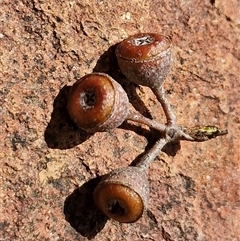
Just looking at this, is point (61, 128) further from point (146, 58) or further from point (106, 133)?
point (146, 58)

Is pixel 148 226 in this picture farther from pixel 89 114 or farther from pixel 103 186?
pixel 89 114

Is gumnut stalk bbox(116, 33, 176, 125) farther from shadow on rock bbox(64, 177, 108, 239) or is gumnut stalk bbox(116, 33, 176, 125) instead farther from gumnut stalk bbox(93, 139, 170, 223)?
shadow on rock bbox(64, 177, 108, 239)

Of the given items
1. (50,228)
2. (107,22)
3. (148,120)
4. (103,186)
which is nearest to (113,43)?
(107,22)

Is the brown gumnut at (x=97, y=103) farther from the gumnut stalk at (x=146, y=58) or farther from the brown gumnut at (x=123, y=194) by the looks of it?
the brown gumnut at (x=123, y=194)

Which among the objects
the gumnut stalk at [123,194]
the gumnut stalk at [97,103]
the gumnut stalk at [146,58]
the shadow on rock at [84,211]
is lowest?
the shadow on rock at [84,211]

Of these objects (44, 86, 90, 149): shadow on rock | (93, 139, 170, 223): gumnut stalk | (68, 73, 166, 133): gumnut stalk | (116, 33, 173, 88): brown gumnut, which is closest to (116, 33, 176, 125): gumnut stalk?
(116, 33, 173, 88): brown gumnut

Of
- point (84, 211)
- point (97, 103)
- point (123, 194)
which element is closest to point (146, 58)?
point (97, 103)

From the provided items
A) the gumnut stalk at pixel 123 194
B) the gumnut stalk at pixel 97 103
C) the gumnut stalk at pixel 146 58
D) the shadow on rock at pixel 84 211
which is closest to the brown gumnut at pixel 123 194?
the gumnut stalk at pixel 123 194

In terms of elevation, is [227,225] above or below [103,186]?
below
